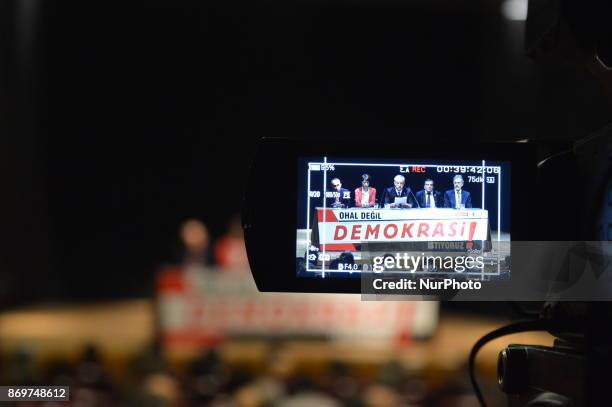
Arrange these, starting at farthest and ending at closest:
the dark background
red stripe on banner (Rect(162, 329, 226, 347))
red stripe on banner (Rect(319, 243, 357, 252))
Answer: red stripe on banner (Rect(162, 329, 226, 347)) → the dark background → red stripe on banner (Rect(319, 243, 357, 252))

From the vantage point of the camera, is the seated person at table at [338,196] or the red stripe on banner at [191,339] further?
the red stripe on banner at [191,339]

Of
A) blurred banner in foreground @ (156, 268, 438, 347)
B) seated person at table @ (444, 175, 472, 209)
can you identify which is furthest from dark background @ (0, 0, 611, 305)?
seated person at table @ (444, 175, 472, 209)

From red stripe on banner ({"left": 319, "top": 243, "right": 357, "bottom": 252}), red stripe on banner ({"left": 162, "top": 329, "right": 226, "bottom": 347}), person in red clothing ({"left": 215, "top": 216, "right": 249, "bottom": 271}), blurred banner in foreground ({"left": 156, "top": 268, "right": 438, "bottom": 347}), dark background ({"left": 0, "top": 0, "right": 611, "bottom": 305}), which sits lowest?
red stripe on banner ({"left": 162, "top": 329, "right": 226, "bottom": 347})

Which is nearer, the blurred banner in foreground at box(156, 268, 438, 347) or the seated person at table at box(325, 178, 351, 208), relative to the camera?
the seated person at table at box(325, 178, 351, 208)

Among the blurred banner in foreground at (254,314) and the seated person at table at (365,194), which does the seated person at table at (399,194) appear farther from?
the blurred banner in foreground at (254,314)

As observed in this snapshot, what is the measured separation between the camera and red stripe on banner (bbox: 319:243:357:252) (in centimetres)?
98

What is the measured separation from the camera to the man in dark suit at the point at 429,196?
1.00m

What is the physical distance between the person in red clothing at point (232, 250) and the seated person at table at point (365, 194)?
4333 mm

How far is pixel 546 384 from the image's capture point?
1.03 meters

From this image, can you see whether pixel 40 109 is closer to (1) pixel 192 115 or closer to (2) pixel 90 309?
(1) pixel 192 115

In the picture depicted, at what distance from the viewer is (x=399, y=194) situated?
3.27 feet

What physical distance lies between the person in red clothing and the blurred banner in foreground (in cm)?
7

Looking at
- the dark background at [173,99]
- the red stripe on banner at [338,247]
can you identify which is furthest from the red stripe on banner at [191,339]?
the red stripe on banner at [338,247]

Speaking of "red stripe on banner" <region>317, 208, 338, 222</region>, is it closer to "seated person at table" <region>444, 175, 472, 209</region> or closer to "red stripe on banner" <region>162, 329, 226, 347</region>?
"seated person at table" <region>444, 175, 472, 209</region>
